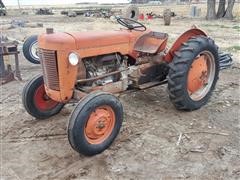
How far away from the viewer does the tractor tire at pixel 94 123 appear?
3.93 metres

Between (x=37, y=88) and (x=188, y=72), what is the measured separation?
2076 mm

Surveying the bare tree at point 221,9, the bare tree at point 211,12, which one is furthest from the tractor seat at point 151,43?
the bare tree at point 221,9

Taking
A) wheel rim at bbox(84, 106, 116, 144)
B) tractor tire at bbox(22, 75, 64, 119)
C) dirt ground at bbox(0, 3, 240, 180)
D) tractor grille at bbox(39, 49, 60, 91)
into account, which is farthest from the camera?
tractor tire at bbox(22, 75, 64, 119)

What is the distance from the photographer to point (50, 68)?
4340 mm

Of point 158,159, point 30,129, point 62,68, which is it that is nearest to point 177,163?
point 158,159

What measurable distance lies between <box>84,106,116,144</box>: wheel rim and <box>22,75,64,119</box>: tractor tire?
126 cm

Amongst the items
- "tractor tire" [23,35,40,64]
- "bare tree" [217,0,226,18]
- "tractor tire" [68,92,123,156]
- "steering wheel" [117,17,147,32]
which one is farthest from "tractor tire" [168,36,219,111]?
"bare tree" [217,0,226,18]

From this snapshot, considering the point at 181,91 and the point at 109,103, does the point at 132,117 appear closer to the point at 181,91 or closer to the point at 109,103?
the point at 181,91

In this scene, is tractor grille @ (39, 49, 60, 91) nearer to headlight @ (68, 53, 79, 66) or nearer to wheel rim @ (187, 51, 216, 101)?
headlight @ (68, 53, 79, 66)

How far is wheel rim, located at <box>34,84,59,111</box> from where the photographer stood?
5078 mm

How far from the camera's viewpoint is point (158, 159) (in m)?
4.08

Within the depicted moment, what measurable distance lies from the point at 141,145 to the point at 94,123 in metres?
0.67

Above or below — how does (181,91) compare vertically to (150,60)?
below

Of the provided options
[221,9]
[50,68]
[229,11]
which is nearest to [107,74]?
[50,68]
